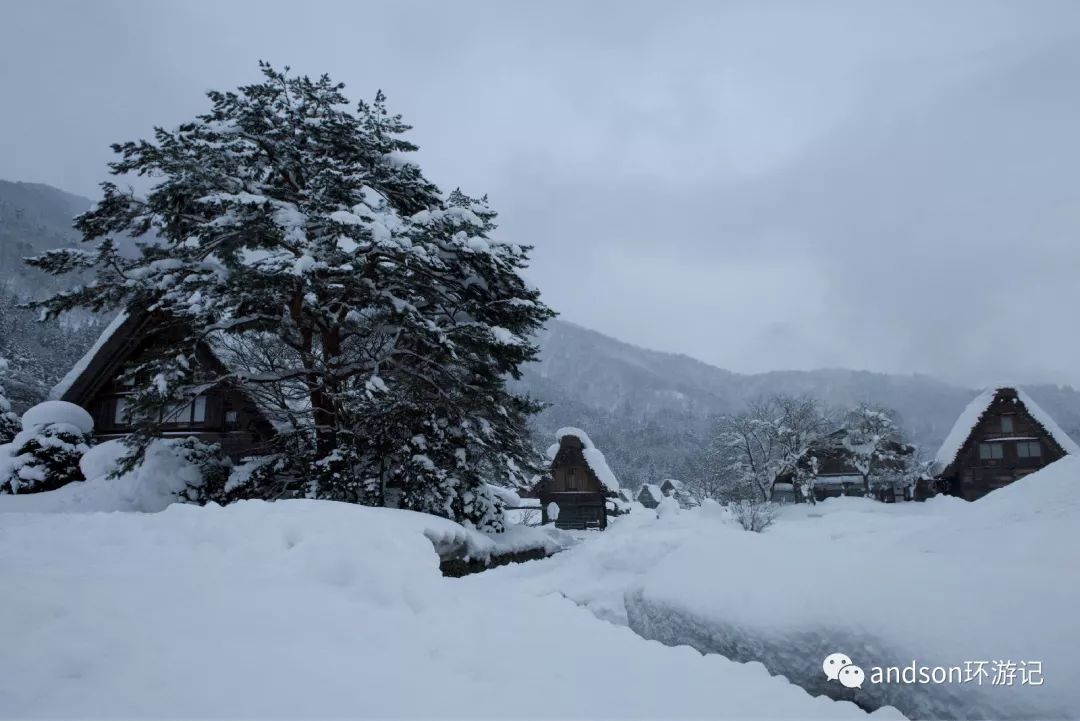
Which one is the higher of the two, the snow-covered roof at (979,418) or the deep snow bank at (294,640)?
the snow-covered roof at (979,418)

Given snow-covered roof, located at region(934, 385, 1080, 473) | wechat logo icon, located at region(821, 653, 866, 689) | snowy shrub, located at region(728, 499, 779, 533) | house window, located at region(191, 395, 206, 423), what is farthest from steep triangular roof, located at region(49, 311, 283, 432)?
snow-covered roof, located at region(934, 385, 1080, 473)

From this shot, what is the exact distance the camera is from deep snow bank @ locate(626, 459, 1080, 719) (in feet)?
16.4

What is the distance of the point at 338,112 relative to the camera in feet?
54.3

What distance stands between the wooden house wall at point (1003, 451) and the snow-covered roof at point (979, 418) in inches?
9.9

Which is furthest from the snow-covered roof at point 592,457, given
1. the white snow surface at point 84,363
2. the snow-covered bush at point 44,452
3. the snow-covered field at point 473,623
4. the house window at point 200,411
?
the snow-covered field at point 473,623

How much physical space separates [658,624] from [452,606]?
4.33 metres

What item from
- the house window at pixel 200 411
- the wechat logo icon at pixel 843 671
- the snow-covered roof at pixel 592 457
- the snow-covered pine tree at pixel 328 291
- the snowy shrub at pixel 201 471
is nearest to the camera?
the wechat logo icon at pixel 843 671

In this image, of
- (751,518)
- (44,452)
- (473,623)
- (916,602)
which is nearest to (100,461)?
(44,452)

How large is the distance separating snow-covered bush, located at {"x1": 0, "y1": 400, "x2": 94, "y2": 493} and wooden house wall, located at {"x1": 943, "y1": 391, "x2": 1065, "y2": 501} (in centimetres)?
5226

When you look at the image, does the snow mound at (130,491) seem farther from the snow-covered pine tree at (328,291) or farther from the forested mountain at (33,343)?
the forested mountain at (33,343)

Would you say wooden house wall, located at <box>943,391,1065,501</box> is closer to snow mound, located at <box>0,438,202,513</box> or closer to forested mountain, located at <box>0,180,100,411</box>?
snow mound, located at <box>0,438,202,513</box>

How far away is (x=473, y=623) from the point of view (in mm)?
5277

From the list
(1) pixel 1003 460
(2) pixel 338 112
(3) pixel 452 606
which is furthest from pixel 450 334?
(1) pixel 1003 460

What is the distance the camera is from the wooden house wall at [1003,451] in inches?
1642
